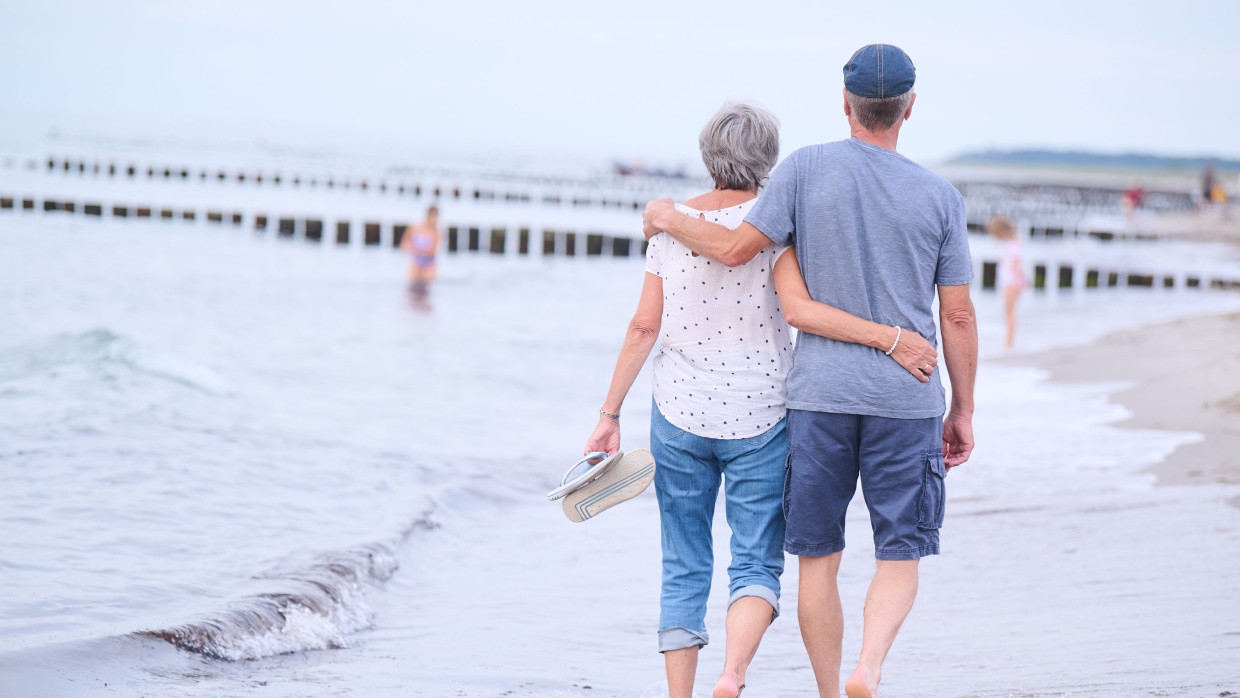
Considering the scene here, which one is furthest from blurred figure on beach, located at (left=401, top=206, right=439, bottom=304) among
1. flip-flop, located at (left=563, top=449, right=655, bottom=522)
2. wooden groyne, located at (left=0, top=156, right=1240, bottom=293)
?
flip-flop, located at (left=563, top=449, right=655, bottom=522)

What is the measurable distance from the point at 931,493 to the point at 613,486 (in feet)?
2.67

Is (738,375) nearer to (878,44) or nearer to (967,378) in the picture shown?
(967,378)

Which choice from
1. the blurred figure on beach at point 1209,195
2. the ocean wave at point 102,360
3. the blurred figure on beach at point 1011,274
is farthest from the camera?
the blurred figure on beach at point 1209,195

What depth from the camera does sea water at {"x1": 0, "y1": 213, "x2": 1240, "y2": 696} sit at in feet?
13.5

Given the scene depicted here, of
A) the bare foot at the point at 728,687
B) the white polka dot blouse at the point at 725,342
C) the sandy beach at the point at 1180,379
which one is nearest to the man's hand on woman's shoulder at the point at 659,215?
the white polka dot blouse at the point at 725,342

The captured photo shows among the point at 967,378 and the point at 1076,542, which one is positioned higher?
the point at 967,378

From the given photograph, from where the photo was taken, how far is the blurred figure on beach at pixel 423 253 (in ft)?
60.7

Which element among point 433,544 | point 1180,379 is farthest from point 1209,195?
point 433,544

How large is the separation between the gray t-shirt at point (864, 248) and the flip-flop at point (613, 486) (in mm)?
444

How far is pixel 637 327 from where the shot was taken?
320 centimetres

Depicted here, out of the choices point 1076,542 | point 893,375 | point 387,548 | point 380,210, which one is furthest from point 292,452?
point 380,210

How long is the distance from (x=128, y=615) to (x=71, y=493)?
2.22 metres

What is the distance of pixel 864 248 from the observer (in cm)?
295

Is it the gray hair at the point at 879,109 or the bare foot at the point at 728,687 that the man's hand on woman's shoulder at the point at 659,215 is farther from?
the bare foot at the point at 728,687
